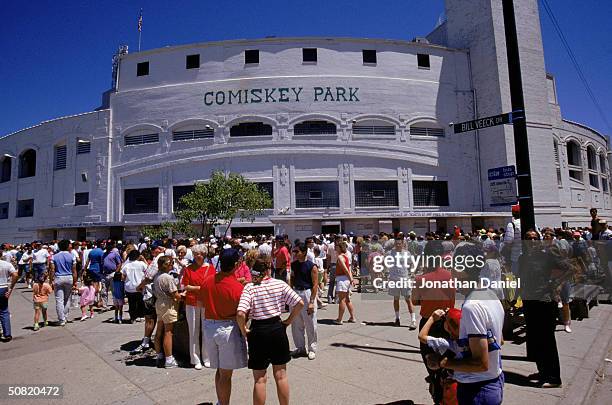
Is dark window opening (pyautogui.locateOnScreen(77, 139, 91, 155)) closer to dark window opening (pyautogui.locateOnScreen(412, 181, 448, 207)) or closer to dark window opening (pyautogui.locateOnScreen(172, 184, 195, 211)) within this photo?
dark window opening (pyautogui.locateOnScreen(172, 184, 195, 211))

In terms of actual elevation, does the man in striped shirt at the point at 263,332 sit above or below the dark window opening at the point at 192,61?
below

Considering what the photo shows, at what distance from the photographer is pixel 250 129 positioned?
28078mm

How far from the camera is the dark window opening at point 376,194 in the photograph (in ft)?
91.1

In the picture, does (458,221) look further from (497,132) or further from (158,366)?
(158,366)

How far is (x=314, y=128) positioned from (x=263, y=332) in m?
25.4

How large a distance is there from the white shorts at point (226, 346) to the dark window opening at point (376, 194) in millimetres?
23887

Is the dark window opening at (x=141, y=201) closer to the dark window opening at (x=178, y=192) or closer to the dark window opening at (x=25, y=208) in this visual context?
the dark window opening at (x=178, y=192)

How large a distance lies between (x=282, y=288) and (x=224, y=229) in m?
22.8

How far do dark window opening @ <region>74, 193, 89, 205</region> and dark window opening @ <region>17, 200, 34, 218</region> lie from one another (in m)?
6.49

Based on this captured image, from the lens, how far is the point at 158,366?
5.92 meters

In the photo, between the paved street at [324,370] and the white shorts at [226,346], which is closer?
the white shorts at [226,346]

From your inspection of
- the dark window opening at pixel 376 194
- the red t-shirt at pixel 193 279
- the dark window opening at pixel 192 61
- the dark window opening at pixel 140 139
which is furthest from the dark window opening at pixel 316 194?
the red t-shirt at pixel 193 279

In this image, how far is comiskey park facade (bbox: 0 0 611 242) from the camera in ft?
89.9

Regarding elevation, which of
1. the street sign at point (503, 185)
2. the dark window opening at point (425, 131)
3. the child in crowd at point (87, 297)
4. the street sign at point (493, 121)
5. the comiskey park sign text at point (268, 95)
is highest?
the comiskey park sign text at point (268, 95)
